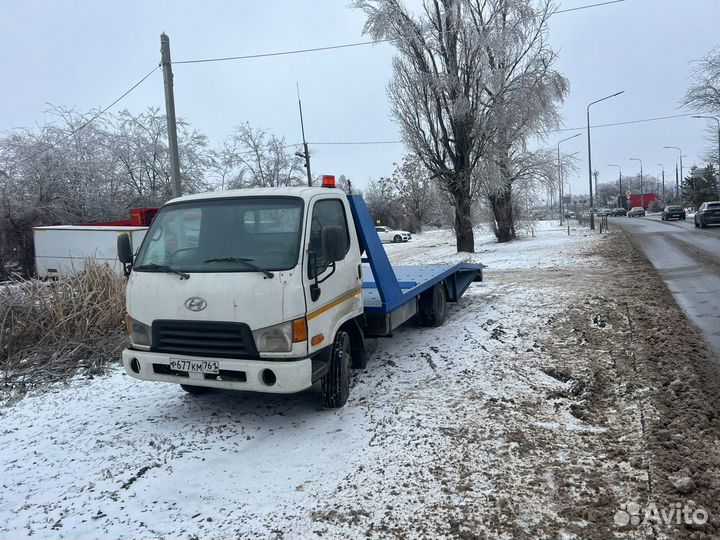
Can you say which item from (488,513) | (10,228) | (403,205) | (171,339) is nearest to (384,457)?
(488,513)

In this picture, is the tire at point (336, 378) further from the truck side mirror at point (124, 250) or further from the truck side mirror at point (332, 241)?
the truck side mirror at point (124, 250)

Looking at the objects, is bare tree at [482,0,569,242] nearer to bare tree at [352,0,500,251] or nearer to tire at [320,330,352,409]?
bare tree at [352,0,500,251]

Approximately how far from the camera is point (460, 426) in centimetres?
460

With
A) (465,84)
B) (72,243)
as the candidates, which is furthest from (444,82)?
(72,243)

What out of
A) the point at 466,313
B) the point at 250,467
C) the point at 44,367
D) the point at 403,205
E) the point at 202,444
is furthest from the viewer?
the point at 403,205

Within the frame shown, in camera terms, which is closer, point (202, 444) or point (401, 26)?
point (202, 444)

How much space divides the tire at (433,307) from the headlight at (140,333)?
428 centimetres

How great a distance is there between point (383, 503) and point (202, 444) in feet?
5.82

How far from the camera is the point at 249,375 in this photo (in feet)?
14.1

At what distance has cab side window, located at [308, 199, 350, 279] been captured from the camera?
458cm

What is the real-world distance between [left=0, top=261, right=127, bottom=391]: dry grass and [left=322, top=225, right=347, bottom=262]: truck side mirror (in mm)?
3846

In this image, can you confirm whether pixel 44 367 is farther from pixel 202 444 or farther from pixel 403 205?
pixel 403 205

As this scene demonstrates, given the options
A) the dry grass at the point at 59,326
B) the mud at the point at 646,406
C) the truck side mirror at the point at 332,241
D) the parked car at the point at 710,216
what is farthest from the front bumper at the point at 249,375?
the parked car at the point at 710,216

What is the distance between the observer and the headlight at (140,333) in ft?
15.5
